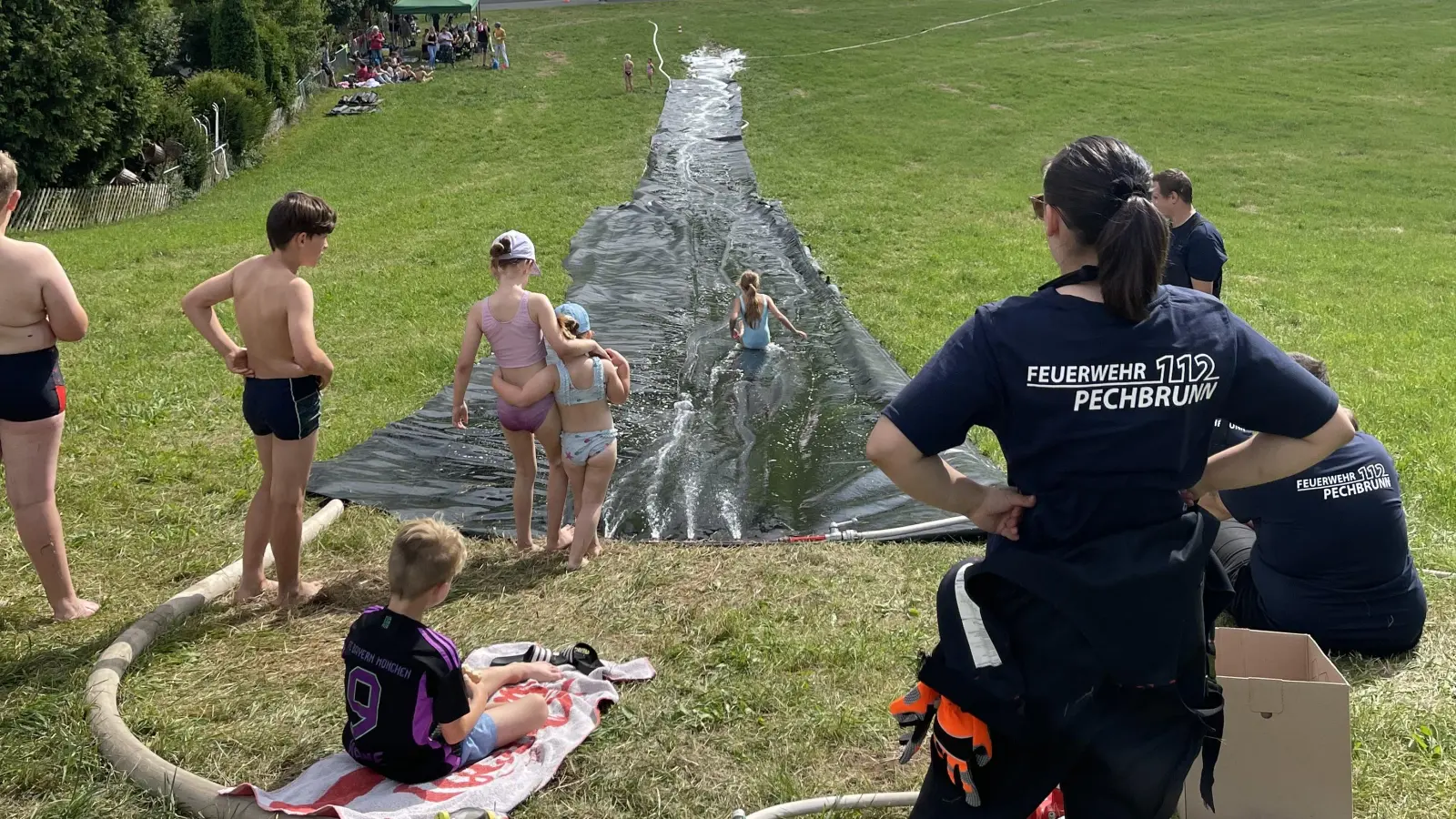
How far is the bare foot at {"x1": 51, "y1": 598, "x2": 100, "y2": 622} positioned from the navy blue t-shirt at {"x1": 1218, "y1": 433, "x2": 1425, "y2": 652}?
193 inches

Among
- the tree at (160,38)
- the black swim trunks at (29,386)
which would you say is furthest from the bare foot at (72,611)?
the tree at (160,38)

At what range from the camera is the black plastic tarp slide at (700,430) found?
655 centimetres

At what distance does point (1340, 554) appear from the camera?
4.50 m

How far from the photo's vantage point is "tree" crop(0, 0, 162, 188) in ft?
53.1

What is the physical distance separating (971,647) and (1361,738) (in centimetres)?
250

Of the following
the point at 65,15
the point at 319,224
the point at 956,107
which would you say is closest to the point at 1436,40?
the point at 956,107

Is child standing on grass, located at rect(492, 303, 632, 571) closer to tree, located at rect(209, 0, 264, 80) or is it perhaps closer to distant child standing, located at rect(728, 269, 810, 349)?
distant child standing, located at rect(728, 269, 810, 349)

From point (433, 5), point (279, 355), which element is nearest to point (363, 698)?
point (279, 355)

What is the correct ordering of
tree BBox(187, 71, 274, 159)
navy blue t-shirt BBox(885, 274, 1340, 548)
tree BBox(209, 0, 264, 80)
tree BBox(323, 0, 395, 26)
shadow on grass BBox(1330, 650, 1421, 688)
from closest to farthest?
navy blue t-shirt BBox(885, 274, 1340, 548) < shadow on grass BBox(1330, 650, 1421, 688) < tree BBox(187, 71, 274, 159) < tree BBox(209, 0, 264, 80) < tree BBox(323, 0, 395, 26)

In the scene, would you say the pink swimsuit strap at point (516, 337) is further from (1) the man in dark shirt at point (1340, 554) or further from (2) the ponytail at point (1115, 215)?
(2) the ponytail at point (1115, 215)

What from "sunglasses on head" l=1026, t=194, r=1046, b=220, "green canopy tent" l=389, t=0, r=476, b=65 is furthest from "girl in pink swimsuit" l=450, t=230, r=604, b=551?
"green canopy tent" l=389, t=0, r=476, b=65

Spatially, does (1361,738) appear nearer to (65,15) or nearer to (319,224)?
(319,224)

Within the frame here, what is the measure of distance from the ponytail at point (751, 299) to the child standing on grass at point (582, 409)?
3858mm

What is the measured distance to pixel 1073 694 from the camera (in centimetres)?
232
